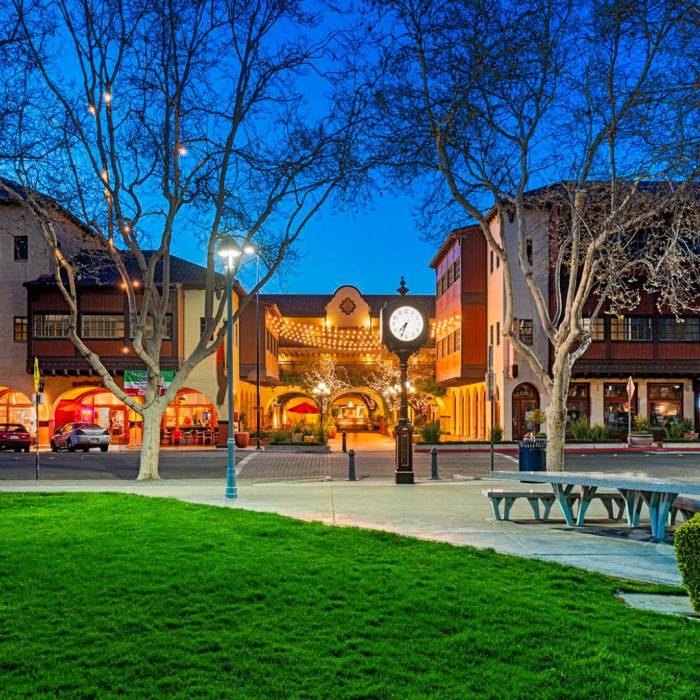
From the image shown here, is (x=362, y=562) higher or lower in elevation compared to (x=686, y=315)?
lower

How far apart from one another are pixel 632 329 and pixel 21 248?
1326 inches

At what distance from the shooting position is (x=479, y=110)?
1689 cm

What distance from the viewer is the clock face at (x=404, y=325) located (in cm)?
2003

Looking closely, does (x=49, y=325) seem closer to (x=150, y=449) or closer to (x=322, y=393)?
(x=322, y=393)

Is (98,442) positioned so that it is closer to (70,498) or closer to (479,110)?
(70,498)

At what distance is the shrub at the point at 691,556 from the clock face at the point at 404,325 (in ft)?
44.8

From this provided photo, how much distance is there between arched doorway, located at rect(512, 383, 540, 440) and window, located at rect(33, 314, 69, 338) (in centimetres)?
2410

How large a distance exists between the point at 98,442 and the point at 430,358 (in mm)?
27075

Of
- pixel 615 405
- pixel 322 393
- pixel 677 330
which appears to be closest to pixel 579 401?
pixel 615 405

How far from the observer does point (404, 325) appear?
20.1 m

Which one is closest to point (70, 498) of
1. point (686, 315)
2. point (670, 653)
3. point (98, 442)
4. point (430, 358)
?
point (670, 653)

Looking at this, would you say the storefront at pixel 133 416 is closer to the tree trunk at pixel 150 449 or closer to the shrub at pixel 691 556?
the tree trunk at pixel 150 449

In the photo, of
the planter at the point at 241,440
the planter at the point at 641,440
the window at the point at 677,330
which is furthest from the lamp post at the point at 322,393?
the window at the point at 677,330

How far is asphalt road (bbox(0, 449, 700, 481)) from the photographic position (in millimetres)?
24938
